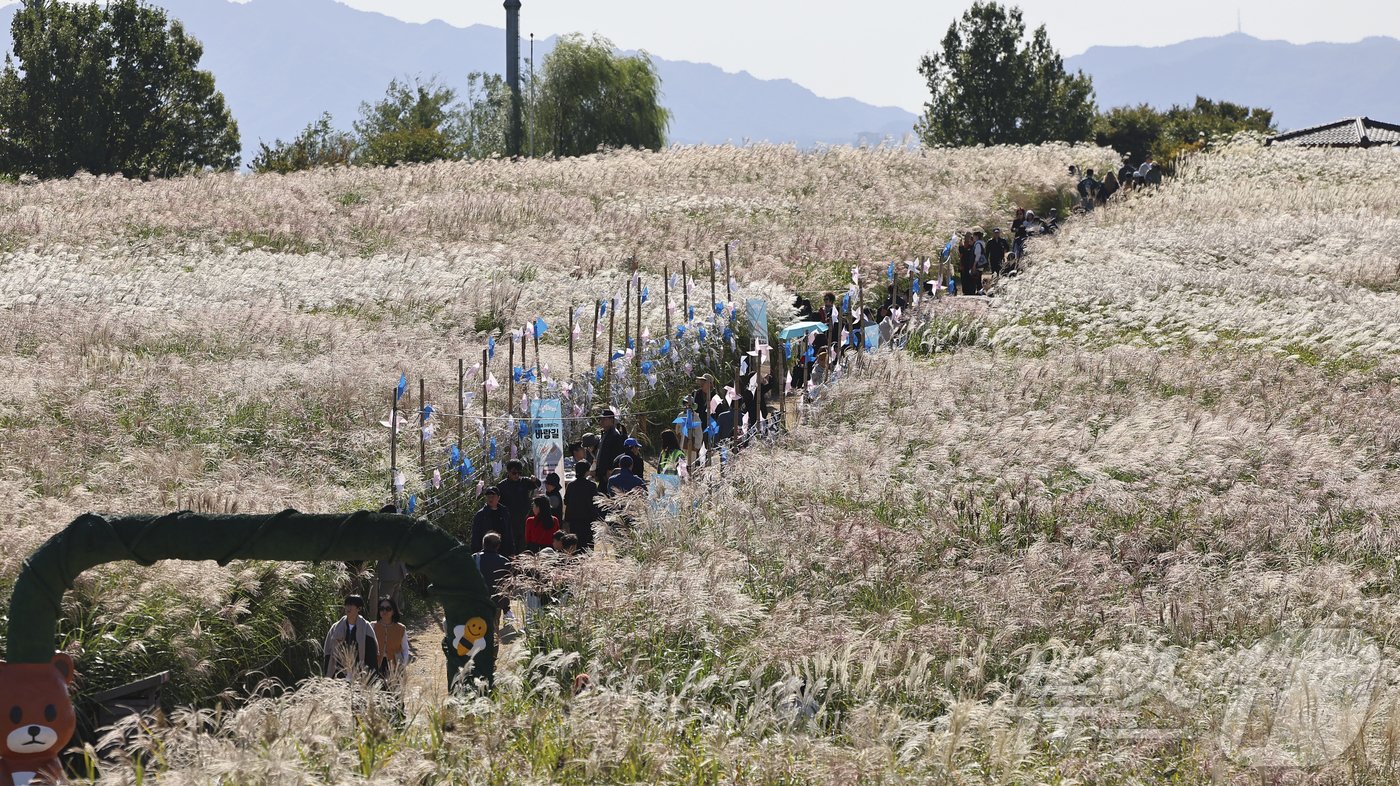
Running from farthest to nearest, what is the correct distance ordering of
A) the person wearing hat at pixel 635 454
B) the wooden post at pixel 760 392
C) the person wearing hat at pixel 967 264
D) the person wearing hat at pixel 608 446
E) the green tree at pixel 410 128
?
the green tree at pixel 410 128, the person wearing hat at pixel 967 264, the wooden post at pixel 760 392, the person wearing hat at pixel 608 446, the person wearing hat at pixel 635 454

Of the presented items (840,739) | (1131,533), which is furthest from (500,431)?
(840,739)

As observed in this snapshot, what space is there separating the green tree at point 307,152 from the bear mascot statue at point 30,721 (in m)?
48.7

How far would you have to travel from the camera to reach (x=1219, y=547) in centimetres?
1219

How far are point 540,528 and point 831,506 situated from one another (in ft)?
8.80

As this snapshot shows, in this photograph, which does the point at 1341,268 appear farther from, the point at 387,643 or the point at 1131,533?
the point at 387,643

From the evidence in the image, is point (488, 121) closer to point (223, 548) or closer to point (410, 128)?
point (410, 128)

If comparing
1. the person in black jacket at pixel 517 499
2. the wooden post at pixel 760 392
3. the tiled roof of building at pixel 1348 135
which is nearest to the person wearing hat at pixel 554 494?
the person in black jacket at pixel 517 499

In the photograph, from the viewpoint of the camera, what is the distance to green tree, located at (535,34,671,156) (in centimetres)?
6131

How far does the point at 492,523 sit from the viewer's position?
41.8 feet

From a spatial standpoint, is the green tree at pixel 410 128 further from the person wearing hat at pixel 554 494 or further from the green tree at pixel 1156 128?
the person wearing hat at pixel 554 494

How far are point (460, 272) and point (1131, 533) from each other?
16.5 metres

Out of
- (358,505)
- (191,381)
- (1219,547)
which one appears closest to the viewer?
(1219,547)

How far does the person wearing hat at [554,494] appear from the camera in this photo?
13680 millimetres

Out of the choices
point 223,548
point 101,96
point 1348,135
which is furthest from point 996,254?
point 101,96
